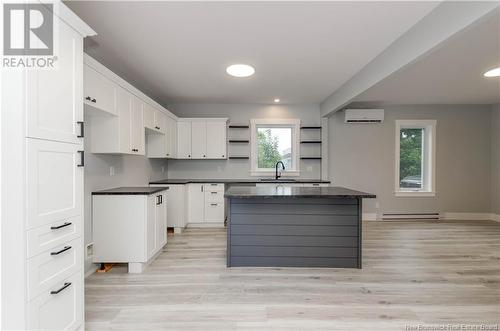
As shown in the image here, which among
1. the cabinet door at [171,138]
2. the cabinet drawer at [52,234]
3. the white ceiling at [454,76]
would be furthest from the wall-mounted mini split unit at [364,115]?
the cabinet drawer at [52,234]

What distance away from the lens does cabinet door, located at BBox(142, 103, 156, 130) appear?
3590 millimetres

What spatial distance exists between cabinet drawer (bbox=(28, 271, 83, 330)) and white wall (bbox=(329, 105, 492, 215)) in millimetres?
4943

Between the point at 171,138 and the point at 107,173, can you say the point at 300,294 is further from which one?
the point at 171,138

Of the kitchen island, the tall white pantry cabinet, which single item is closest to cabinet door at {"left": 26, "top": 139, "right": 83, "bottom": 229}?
the tall white pantry cabinet

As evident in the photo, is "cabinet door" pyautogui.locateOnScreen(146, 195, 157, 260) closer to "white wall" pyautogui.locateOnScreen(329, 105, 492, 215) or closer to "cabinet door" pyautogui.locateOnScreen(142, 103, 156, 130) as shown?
"cabinet door" pyautogui.locateOnScreen(142, 103, 156, 130)

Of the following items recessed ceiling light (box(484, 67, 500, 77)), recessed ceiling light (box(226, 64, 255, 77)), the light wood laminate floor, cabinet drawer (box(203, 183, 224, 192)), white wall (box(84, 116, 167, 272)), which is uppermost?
recessed ceiling light (box(484, 67, 500, 77))

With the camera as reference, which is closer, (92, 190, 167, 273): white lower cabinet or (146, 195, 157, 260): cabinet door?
(92, 190, 167, 273): white lower cabinet

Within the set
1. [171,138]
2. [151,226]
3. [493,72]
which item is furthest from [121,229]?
[493,72]

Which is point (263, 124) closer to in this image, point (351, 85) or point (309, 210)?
point (351, 85)

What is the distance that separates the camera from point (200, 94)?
15.6ft

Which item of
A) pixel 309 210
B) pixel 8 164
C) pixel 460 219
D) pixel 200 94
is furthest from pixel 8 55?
pixel 460 219

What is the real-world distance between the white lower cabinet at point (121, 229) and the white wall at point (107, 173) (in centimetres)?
8

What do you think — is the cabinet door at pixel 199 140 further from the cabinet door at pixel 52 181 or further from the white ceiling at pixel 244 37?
the cabinet door at pixel 52 181

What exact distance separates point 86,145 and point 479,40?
4377 millimetres
